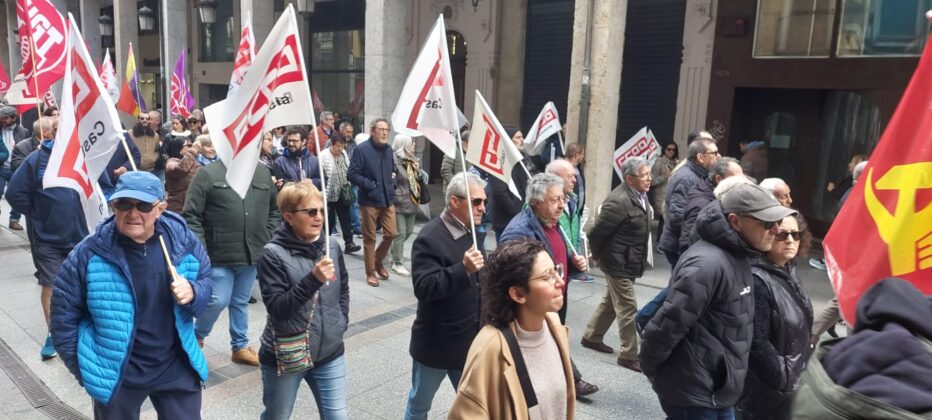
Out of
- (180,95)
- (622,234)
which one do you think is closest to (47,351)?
(622,234)

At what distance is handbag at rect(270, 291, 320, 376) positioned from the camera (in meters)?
3.43

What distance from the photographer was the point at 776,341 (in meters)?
3.35

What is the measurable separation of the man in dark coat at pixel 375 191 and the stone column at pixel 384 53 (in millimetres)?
4020

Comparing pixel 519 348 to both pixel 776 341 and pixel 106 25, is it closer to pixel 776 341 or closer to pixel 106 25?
pixel 776 341

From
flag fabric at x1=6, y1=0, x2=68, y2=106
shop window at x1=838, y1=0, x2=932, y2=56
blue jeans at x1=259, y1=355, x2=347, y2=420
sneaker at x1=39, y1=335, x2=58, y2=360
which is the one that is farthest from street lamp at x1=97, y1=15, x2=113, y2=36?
blue jeans at x1=259, y1=355, x2=347, y2=420

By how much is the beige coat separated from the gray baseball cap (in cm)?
153

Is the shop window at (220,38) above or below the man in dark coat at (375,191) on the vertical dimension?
above

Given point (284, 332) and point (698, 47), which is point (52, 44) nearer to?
point (284, 332)

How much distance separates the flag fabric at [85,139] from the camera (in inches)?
164

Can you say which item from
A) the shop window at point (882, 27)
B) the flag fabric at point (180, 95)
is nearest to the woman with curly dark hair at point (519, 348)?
the shop window at point (882, 27)

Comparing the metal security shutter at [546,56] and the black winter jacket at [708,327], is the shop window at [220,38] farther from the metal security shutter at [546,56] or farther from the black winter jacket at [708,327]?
the black winter jacket at [708,327]

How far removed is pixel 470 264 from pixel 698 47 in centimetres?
918

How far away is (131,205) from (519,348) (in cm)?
194

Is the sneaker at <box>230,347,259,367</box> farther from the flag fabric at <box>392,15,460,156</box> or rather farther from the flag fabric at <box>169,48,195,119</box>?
the flag fabric at <box>169,48,195,119</box>
